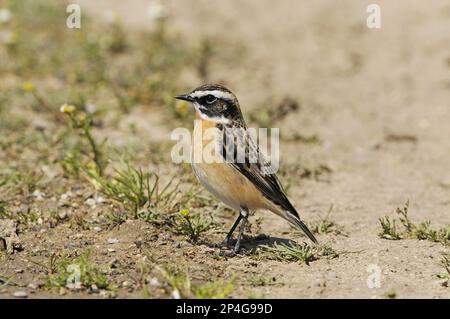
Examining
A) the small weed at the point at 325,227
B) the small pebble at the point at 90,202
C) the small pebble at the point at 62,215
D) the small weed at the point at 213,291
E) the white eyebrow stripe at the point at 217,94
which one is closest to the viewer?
the small weed at the point at 213,291

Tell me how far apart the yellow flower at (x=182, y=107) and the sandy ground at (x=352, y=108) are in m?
0.44

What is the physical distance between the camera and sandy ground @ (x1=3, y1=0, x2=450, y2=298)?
7.31 metres

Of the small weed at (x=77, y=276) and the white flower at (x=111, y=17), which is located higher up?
the white flower at (x=111, y=17)

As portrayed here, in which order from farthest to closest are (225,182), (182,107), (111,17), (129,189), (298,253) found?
(111,17) → (182,107) → (129,189) → (225,182) → (298,253)

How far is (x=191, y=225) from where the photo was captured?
8.01 meters

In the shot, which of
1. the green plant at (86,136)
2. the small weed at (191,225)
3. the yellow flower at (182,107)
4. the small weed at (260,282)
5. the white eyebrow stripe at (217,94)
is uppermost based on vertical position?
the white eyebrow stripe at (217,94)

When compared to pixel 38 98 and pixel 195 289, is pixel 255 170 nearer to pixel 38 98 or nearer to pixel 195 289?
pixel 195 289

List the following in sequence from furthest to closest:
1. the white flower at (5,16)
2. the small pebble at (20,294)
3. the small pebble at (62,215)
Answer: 1. the white flower at (5,16)
2. the small pebble at (62,215)
3. the small pebble at (20,294)

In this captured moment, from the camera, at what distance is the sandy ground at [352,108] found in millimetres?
7312

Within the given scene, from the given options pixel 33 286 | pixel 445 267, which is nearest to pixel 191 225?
pixel 33 286

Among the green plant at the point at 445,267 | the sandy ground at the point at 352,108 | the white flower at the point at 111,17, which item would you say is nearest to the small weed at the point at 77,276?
the sandy ground at the point at 352,108

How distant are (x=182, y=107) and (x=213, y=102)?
2801mm

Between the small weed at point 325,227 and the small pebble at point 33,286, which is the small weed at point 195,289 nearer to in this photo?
the small pebble at point 33,286

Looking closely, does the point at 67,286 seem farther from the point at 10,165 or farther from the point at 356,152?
the point at 356,152
